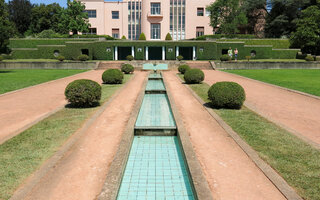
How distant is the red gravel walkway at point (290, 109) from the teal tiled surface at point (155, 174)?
418cm

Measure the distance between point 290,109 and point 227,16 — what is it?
147ft

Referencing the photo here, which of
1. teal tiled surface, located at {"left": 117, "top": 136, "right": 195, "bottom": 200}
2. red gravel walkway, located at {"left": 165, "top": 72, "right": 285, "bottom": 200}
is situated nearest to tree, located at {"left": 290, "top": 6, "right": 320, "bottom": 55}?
red gravel walkway, located at {"left": 165, "top": 72, "right": 285, "bottom": 200}

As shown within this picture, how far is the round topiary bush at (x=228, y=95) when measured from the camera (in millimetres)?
11461

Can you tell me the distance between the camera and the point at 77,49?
41.8 meters

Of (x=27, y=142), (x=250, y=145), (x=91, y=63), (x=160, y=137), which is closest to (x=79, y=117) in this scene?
(x=27, y=142)

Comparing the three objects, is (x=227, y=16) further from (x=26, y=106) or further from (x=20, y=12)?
(x=20, y=12)

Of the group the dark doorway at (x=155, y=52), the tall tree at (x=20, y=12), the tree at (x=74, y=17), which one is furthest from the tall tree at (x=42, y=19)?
the dark doorway at (x=155, y=52)

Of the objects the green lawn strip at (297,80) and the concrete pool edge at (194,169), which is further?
the green lawn strip at (297,80)

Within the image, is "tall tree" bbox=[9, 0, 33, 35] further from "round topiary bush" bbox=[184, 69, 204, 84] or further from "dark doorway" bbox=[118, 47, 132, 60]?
"round topiary bush" bbox=[184, 69, 204, 84]

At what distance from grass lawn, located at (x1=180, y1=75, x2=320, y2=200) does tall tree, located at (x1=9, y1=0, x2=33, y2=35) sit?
7359cm

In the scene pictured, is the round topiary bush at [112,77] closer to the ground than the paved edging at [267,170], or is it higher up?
higher up

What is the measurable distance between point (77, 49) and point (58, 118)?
33.9m

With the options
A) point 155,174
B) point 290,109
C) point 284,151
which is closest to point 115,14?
point 290,109

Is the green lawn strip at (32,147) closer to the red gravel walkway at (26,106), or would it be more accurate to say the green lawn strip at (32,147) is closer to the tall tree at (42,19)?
the red gravel walkway at (26,106)
